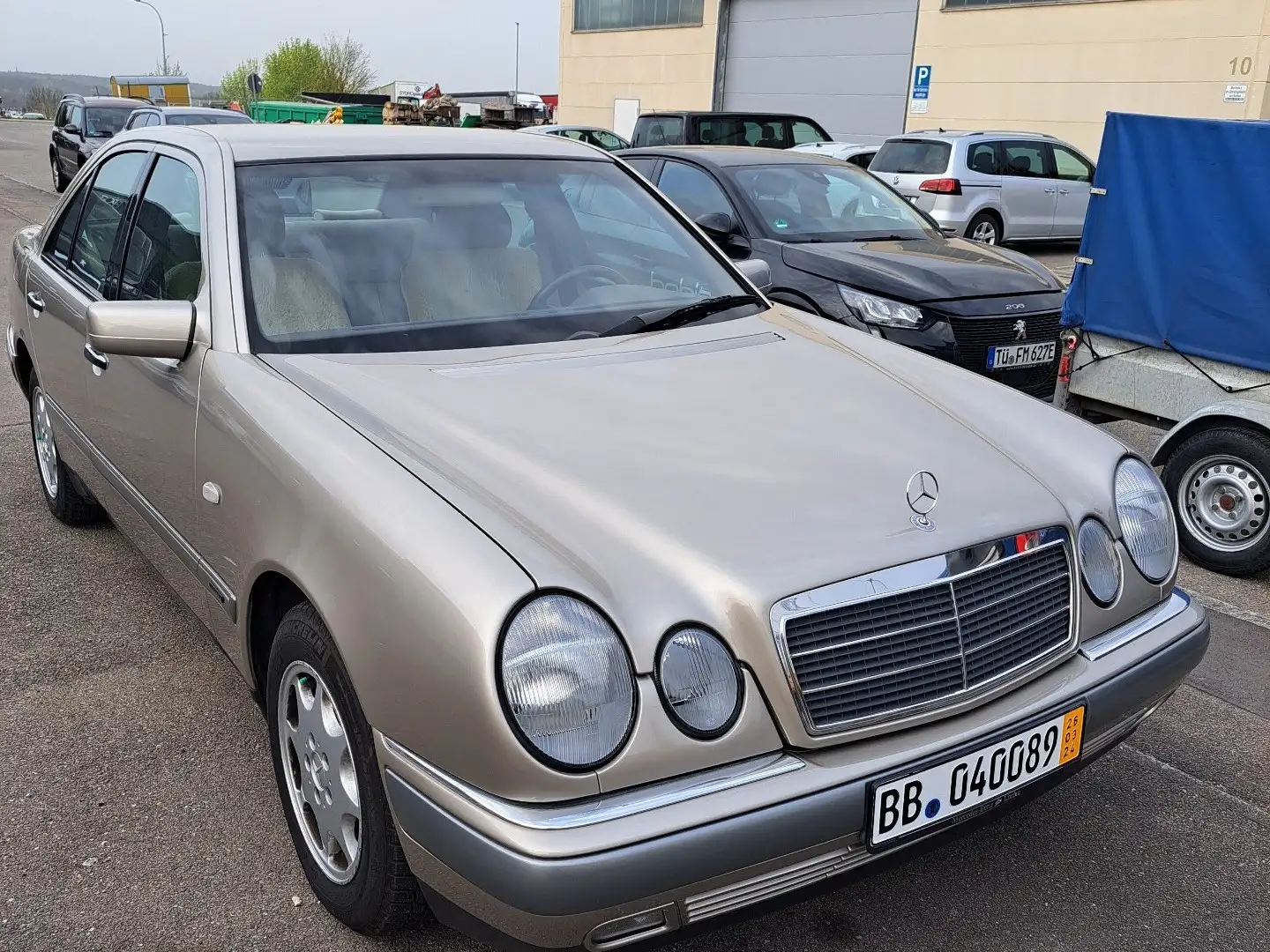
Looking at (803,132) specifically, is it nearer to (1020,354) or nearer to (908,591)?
(1020,354)

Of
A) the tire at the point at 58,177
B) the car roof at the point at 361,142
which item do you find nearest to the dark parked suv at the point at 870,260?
the car roof at the point at 361,142

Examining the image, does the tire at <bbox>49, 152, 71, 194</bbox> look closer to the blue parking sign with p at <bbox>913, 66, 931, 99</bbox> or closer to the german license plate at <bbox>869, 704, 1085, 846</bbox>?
the blue parking sign with p at <bbox>913, 66, 931, 99</bbox>

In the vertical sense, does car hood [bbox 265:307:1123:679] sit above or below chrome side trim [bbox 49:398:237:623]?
above

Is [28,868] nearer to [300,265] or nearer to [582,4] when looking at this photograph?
[300,265]

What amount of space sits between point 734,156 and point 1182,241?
3417 mm

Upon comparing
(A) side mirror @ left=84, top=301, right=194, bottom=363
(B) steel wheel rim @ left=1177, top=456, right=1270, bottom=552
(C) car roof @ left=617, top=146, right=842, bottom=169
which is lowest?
(B) steel wheel rim @ left=1177, top=456, right=1270, bottom=552

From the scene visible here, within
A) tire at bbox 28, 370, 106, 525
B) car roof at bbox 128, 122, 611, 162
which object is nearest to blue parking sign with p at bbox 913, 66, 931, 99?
car roof at bbox 128, 122, 611, 162

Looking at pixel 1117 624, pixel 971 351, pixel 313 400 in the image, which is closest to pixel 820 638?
pixel 1117 624

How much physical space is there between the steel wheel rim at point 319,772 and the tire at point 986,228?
14.0 meters

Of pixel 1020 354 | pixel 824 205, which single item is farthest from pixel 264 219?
pixel 824 205

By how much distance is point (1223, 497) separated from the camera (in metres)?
4.76

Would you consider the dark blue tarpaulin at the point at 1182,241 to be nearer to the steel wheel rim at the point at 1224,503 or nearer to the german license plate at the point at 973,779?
the steel wheel rim at the point at 1224,503

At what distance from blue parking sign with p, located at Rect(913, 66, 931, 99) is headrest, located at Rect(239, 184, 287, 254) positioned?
23.0 m

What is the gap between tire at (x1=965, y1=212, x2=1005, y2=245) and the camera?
49.8 ft
